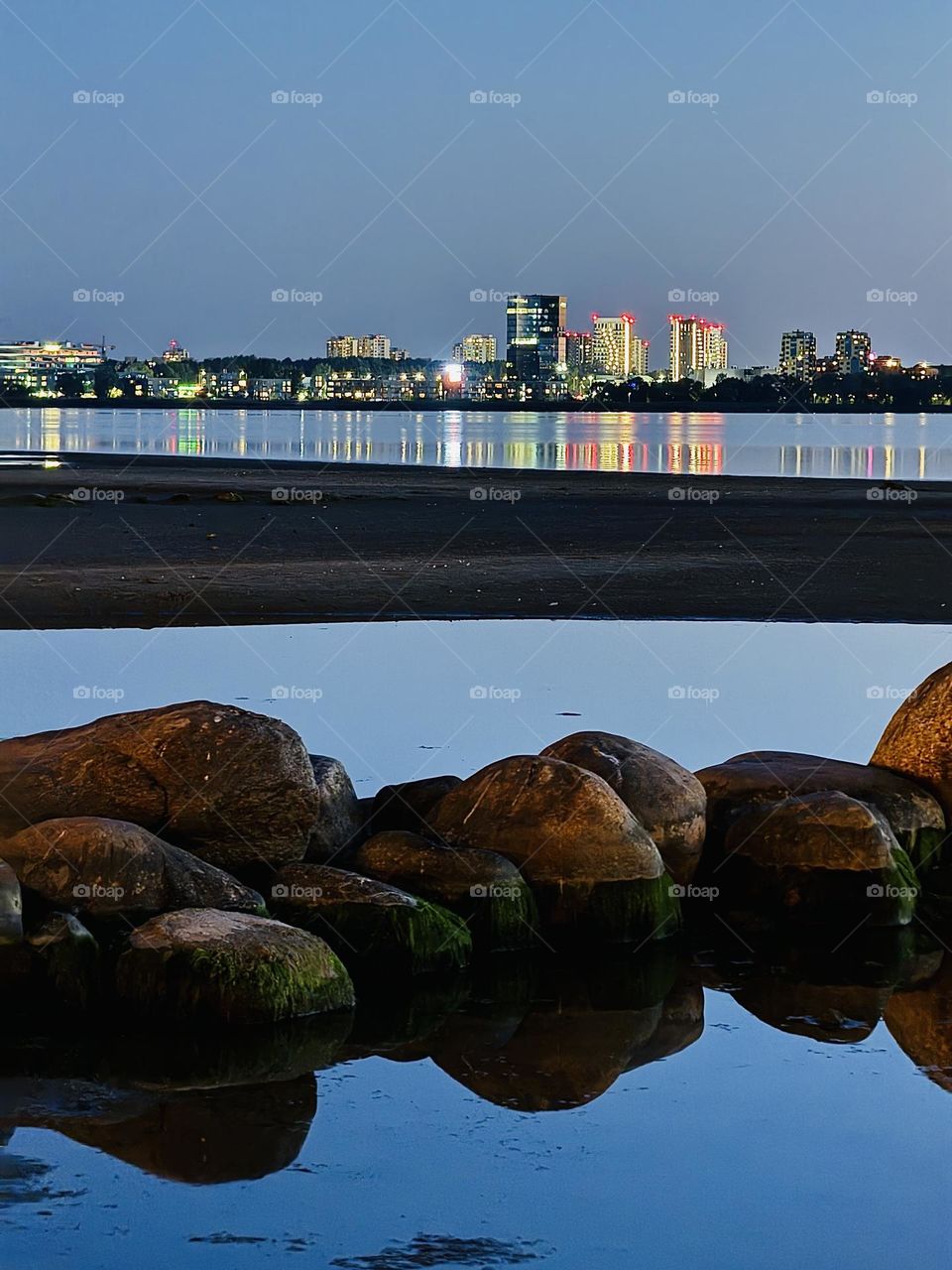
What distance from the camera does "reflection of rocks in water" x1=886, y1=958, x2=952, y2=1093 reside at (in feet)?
25.6

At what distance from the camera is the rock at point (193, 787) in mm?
9430

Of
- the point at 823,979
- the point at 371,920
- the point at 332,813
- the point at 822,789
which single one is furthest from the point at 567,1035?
the point at 822,789

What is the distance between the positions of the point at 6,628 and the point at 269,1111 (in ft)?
41.6

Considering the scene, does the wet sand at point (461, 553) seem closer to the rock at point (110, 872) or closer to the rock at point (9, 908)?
the rock at point (110, 872)

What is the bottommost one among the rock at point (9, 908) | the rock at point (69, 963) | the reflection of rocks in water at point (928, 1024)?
the reflection of rocks in water at point (928, 1024)

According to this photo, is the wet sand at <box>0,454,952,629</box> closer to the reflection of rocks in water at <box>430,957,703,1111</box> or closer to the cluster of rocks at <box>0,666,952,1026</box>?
the cluster of rocks at <box>0,666,952,1026</box>

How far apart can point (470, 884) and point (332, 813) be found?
104 cm

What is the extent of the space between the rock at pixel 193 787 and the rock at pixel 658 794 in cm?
162

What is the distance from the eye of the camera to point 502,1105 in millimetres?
7152

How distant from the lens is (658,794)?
1008 centimetres

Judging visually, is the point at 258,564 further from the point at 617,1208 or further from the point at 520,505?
the point at 617,1208

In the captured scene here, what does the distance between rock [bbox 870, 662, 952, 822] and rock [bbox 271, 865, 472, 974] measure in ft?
11.0

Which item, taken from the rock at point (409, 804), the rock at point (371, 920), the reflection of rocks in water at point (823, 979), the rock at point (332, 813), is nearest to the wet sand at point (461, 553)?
the rock at point (409, 804)

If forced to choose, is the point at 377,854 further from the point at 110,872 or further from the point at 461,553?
the point at 461,553
